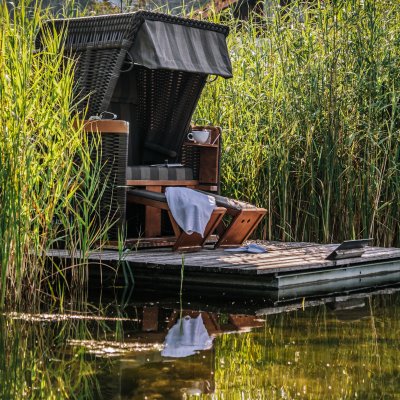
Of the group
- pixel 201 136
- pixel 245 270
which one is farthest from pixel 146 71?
pixel 245 270

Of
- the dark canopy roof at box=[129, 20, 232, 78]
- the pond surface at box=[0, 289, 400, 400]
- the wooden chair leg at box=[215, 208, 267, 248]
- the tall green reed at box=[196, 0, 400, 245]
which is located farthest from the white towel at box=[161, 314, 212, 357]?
the tall green reed at box=[196, 0, 400, 245]

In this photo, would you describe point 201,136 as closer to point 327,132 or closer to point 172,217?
point 327,132

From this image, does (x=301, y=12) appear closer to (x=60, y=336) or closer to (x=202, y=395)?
(x=60, y=336)

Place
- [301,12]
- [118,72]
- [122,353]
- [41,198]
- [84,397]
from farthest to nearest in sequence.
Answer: [301,12] < [118,72] < [41,198] < [122,353] < [84,397]

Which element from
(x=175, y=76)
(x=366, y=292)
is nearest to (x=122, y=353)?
(x=366, y=292)

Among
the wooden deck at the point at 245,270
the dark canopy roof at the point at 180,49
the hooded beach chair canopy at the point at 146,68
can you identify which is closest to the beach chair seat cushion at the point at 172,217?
the wooden deck at the point at 245,270

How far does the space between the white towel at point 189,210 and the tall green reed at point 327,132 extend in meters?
1.11

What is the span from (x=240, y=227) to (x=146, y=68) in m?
1.37

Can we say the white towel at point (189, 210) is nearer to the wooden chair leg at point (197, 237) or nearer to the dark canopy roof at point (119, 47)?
the wooden chair leg at point (197, 237)

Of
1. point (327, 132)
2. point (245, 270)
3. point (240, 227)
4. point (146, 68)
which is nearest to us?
point (245, 270)

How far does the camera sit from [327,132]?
304 inches

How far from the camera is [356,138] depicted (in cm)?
780

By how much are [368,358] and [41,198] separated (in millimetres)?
1872

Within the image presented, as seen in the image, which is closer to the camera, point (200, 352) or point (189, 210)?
point (200, 352)
